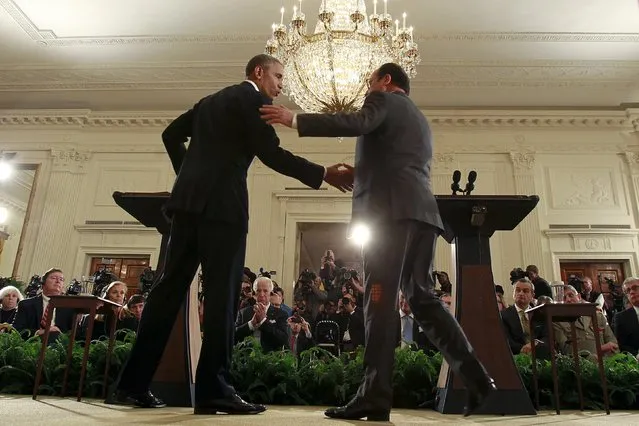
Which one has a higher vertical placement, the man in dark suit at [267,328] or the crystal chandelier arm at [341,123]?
the crystal chandelier arm at [341,123]

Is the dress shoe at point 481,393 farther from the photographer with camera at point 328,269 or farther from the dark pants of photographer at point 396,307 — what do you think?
the photographer with camera at point 328,269

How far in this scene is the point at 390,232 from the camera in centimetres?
213

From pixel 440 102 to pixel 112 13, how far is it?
5594 millimetres

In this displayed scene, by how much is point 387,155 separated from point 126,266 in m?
7.78

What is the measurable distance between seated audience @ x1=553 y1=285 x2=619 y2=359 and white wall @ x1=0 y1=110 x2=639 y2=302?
374cm

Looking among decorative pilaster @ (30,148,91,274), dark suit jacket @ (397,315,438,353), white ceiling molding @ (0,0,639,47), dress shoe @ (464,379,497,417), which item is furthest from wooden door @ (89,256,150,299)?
dress shoe @ (464,379,497,417)

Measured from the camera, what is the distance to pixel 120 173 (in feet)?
30.3

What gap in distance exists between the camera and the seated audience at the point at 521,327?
3.68 m

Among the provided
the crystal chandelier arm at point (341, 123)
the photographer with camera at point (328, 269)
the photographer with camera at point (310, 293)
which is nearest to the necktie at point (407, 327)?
the photographer with camera at point (310, 293)

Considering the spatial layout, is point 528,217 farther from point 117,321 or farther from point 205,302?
point 205,302

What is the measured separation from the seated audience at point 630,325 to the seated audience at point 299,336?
2.87 meters

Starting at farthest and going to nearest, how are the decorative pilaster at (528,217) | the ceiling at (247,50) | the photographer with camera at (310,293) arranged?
the decorative pilaster at (528,217), the ceiling at (247,50), the photographer with camera at (310,293)

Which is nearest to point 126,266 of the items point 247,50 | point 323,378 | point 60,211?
point 60,211

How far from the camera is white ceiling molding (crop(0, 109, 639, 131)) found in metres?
8.81
